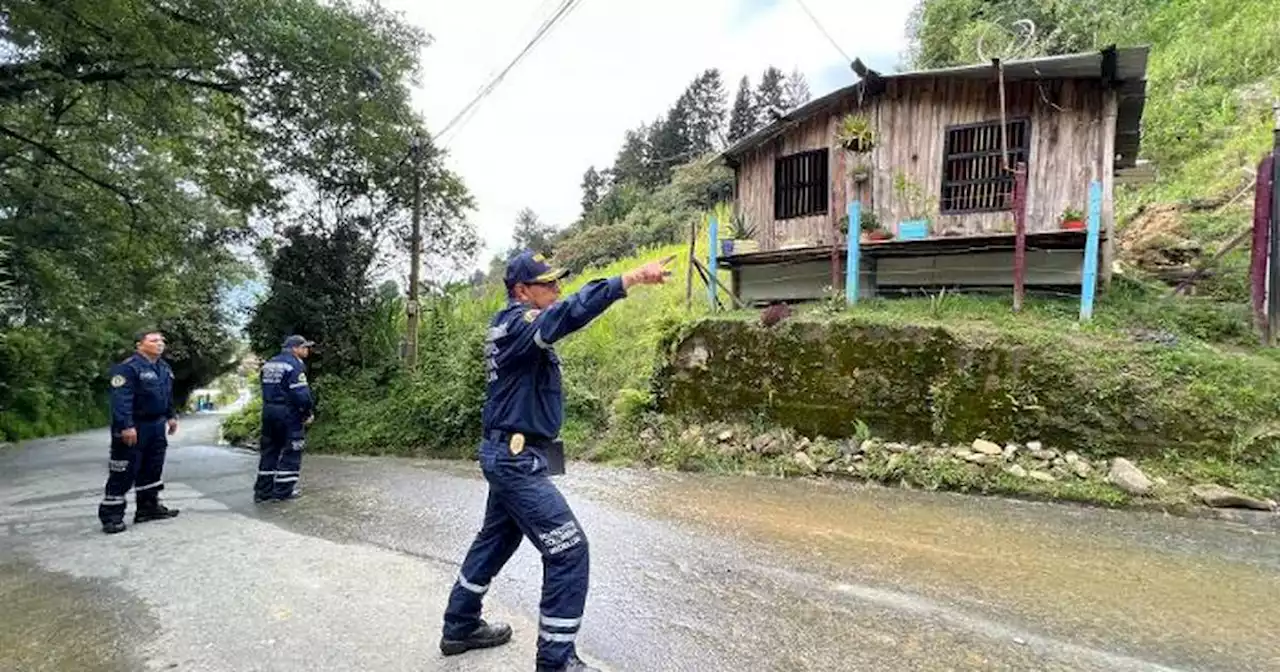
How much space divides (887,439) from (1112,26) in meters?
21.1

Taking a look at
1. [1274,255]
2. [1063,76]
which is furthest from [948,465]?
[1063,76]

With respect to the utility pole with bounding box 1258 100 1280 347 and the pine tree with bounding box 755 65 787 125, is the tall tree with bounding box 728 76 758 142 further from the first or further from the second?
the utility pole with bounding box 1258 100 1280 347

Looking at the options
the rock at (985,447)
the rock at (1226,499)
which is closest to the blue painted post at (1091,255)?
the rock at (985,447)

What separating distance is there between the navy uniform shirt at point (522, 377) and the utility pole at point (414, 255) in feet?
38.0

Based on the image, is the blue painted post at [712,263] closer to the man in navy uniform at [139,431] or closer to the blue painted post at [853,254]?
the blue painted post at [853,254]

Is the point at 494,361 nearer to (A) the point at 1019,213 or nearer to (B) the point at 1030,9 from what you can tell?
(A) the point at 1019,213

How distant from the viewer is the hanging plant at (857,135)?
11157mm

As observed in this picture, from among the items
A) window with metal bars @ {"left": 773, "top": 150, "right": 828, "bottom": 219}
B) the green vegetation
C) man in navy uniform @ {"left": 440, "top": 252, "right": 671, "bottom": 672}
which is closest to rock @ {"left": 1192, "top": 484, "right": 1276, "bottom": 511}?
the green vegetation

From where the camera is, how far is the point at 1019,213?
8719 mm

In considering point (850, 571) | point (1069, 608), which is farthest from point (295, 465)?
point (1069, 608)

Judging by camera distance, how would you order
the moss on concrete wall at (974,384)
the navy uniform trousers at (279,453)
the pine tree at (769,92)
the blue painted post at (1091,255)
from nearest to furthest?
the moss on concrete wall at (974,384) < the navy uniform trousers at (279,453) < the blue painted post at (1091,255) < the pine tree at (769,92)

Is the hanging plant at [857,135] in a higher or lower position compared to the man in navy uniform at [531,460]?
higher

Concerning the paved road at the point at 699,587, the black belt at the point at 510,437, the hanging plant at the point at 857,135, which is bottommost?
the paved road at the point at 699,587

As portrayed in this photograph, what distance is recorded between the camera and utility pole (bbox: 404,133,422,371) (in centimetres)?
1448
